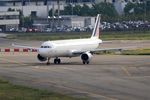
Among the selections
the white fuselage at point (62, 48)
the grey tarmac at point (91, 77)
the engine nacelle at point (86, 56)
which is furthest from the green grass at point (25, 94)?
the engine nacelle at point (86, 56)

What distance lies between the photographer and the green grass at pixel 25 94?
1870 inches

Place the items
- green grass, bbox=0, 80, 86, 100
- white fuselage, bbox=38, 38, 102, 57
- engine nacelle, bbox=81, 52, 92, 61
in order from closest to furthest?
green grass, bbox=0, 80, 86, 100
white fuselage, bbox=38, 38, 102, 57
engine nacelle, bbox=81, 52, 92, 61

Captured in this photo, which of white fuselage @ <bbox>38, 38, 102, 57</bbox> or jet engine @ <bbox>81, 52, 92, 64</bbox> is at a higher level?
white fuselage @ <bbox>38, 38, 102, 57</bbox>

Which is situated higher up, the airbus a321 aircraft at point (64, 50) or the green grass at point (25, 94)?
the green grass at point (25, 94)

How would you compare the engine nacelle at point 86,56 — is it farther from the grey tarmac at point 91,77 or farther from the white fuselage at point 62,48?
the white fuselage at point 62,48

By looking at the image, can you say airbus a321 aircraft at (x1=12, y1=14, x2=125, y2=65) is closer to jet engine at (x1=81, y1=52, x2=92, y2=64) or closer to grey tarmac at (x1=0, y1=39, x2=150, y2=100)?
jet engine at (x1=81, y1=52, x2=92, y2=64)

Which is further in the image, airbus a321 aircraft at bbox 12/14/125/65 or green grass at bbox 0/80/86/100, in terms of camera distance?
airbus a321 aircraft at bbox 12/14/125/65

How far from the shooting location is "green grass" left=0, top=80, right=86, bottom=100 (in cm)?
4750

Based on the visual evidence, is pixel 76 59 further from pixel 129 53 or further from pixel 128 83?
pixel 128 83

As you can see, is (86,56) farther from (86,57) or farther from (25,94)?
(25,94)

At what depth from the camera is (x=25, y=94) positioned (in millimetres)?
49812

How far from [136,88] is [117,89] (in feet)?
5.04

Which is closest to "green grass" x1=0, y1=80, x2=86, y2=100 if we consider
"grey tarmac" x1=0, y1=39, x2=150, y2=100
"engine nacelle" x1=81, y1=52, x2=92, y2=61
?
"grey tarmac" x1=0, y1=39, x2=150, y2=100

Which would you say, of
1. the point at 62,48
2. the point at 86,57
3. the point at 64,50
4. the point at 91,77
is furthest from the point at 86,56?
the point at 91,77
